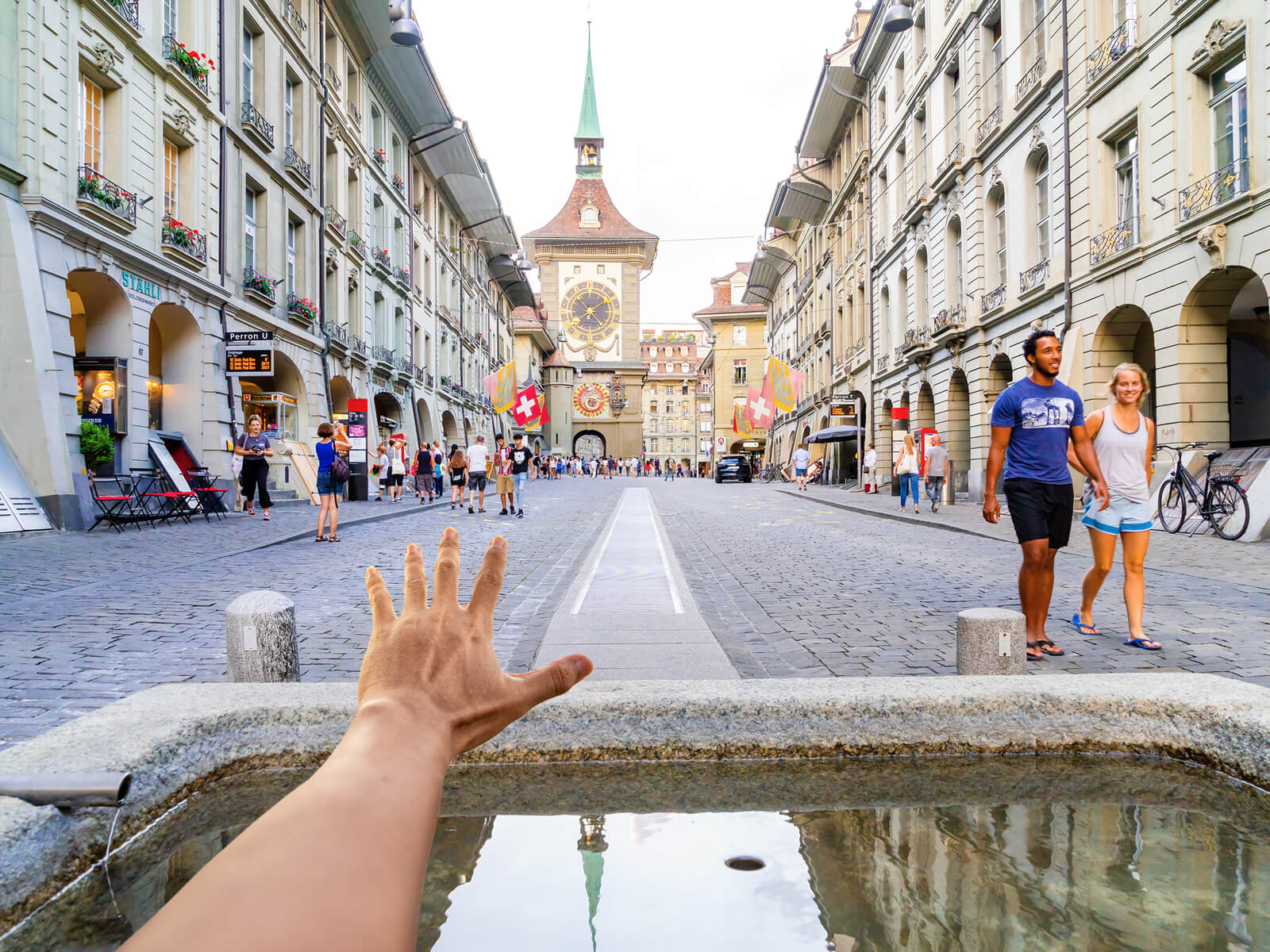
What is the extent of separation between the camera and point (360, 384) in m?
28.3

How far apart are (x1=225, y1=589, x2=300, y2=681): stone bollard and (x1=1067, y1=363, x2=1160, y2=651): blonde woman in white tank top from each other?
4424 mm

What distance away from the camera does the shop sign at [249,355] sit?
18016 millimetres

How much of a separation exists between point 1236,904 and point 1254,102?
1445 cm

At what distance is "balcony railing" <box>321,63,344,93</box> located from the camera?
25.3m

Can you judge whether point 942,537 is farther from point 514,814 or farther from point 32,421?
point 32,421

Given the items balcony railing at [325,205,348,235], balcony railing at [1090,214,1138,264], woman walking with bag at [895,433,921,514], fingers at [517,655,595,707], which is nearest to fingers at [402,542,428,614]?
fingers at [517,655,595,707]

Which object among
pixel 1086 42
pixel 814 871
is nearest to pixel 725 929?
pixel 814 871

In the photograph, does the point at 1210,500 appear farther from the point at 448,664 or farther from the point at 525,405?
the point at 525,405

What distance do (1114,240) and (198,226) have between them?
691 inches

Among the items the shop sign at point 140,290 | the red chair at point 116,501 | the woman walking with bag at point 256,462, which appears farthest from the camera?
the woman walking with bag at point 256,462

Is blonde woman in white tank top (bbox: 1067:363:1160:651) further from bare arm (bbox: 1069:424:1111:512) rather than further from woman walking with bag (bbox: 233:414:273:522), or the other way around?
woman walking with bag (bbox: 233:414:273:522)

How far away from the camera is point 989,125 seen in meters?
21.9

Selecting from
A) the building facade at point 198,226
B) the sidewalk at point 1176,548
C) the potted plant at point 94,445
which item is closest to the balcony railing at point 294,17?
the building facade at point 198,226

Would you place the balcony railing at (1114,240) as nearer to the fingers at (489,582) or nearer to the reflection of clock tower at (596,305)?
the fingers at (489,582)
